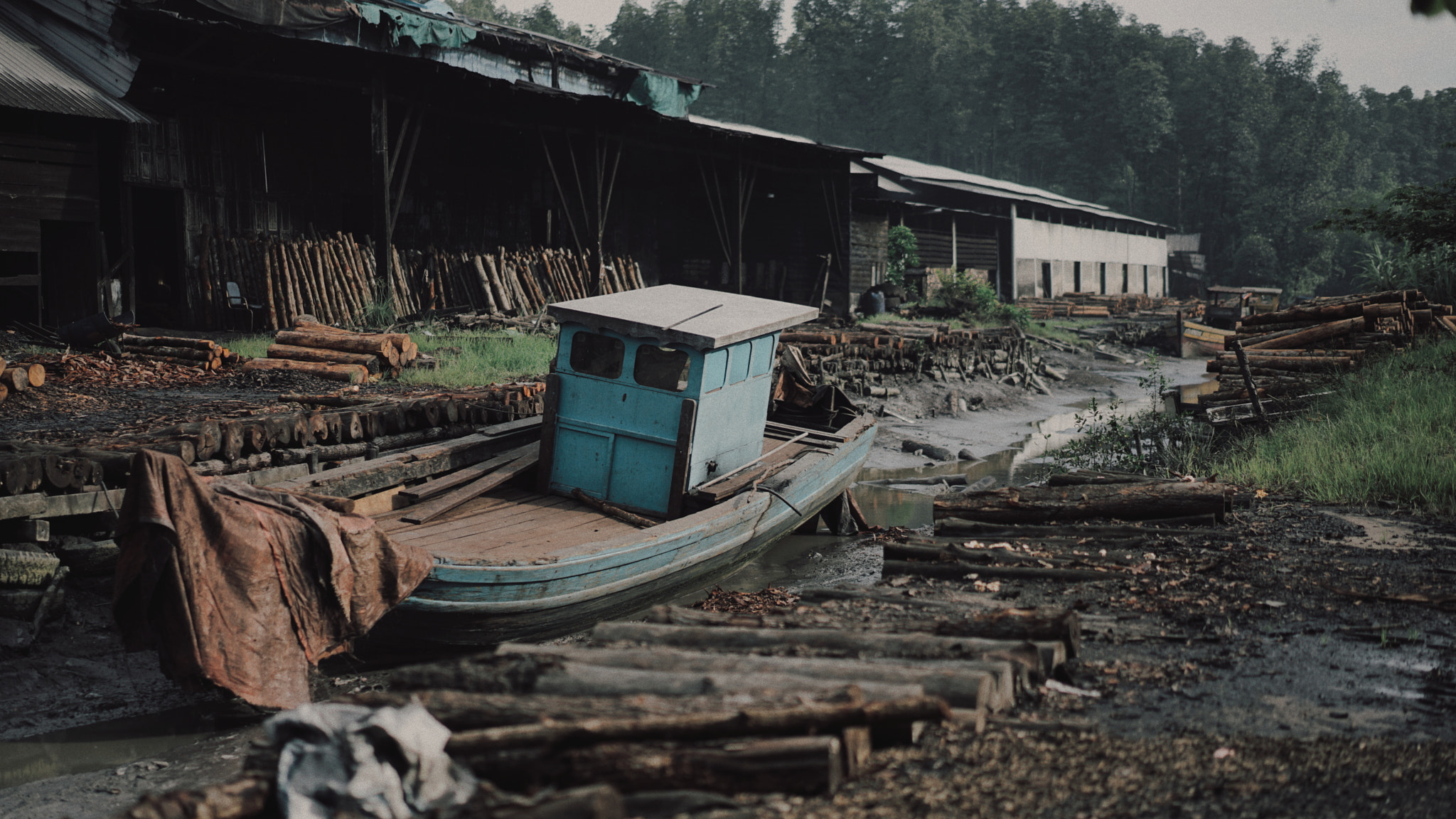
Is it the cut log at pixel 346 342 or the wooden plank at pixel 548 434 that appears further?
the cut log at pixel 346 342

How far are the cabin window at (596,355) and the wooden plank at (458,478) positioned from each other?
1.22 metres

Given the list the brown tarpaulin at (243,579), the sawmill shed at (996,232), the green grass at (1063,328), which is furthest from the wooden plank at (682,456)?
the green grass at (1063,328)

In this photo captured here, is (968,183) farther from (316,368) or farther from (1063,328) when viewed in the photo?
(316,368)

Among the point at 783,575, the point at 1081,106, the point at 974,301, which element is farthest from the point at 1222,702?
the point at 1081,106

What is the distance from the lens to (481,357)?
14.5 metres

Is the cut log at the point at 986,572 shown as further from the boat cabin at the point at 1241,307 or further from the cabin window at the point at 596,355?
the boat cabin at the point at 1241,307

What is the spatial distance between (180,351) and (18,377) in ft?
7.97

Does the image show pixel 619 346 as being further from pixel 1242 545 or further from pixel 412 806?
pixel 412 806

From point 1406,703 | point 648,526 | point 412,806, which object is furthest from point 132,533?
point 1406,703

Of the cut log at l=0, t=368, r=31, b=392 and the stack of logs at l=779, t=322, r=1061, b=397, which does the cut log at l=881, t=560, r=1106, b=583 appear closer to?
the cut log at l=0, t=368, r=31, b=392

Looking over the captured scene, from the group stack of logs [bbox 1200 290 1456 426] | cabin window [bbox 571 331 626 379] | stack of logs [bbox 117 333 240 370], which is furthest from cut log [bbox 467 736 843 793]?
stack of logs [bbox 117 333 240 370]

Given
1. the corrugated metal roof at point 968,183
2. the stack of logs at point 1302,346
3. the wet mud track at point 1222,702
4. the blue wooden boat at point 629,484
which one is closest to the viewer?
the wet mud track at point 1222,702

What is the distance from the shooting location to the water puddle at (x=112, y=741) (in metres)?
5.76

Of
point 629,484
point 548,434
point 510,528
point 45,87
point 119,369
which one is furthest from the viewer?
point 45,87
